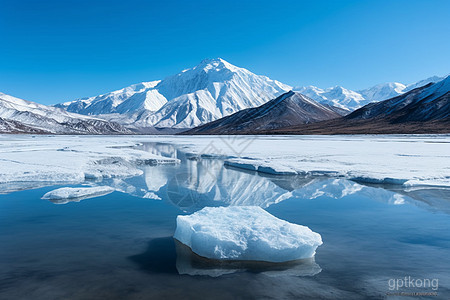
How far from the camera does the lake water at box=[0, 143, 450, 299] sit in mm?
5176

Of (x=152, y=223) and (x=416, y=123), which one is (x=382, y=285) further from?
(x=416, y=123)

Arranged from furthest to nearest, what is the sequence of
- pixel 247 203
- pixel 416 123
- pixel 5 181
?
1. pixel 416 123
2. pixel 5 181
3. pixel 247 203

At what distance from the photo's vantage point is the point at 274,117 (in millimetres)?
177375

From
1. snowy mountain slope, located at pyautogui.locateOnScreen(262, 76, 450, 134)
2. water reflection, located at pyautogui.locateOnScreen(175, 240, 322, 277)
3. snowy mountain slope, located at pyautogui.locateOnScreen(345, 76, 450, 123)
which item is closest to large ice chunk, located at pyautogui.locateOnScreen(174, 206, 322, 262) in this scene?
water reflection, located at pyautogui.locateOnScreen(175, 240, 322, 277)

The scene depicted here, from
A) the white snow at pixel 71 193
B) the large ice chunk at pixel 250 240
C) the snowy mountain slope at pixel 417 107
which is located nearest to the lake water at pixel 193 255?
the large ice chunk at pixel 250 240

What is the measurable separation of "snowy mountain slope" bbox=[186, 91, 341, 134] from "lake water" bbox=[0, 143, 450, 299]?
493ft

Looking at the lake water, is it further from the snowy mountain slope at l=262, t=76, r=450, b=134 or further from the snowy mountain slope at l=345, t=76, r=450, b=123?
the snowy mountain slope at l=345, t=76, r=450, b=123

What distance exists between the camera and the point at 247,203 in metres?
11.2

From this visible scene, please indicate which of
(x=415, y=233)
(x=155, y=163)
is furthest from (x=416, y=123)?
(x=415, y=233)

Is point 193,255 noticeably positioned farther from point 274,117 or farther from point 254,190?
point 274,117

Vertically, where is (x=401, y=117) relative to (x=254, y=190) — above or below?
above

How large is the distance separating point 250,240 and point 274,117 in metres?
174

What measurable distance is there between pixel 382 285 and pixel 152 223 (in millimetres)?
5599

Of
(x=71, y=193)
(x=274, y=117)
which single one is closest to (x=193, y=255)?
(x=71, y=193)
